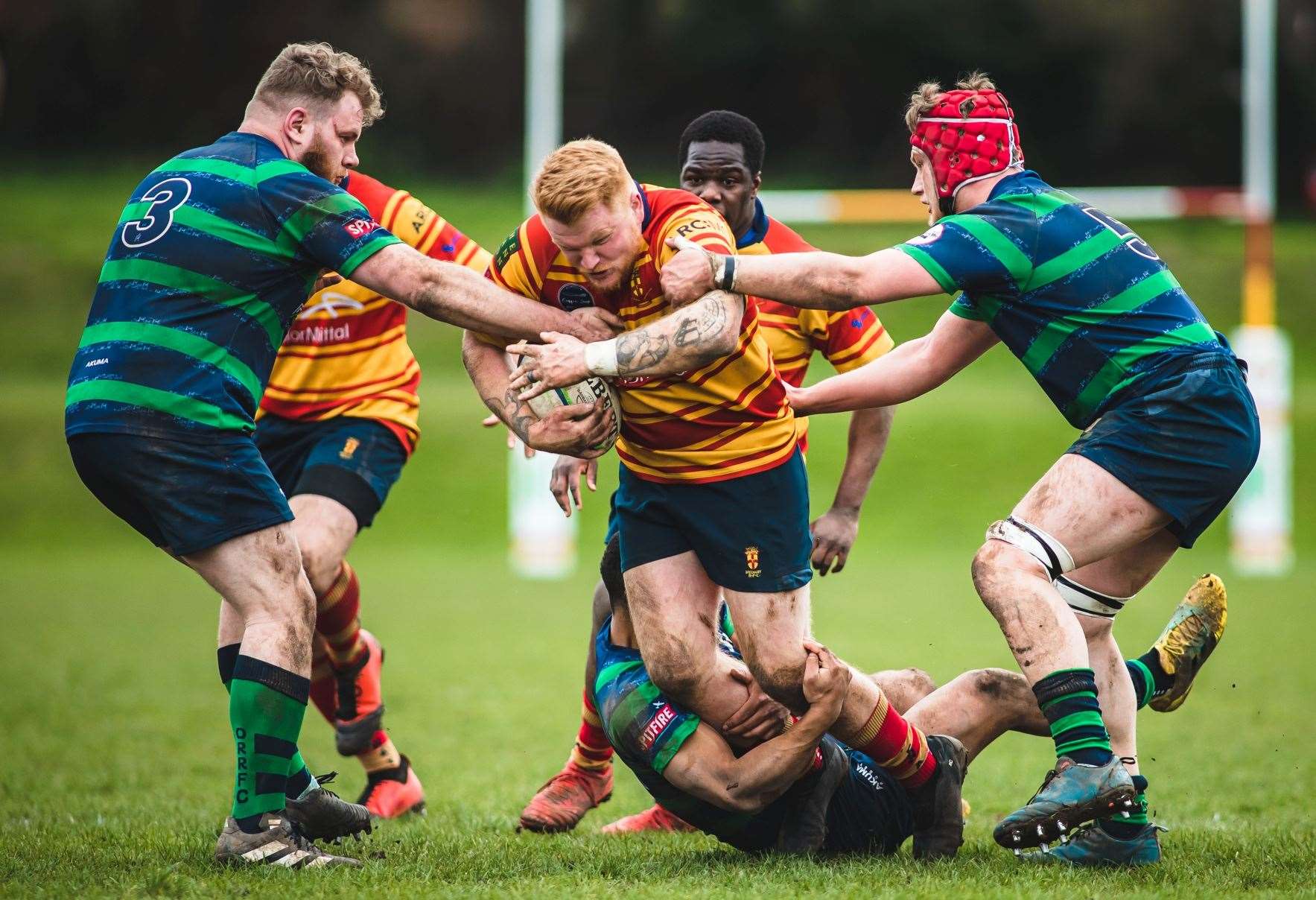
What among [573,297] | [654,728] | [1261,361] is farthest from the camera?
[1261,361]

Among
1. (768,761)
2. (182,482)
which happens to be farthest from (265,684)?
(768,761)

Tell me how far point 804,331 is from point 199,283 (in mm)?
2276

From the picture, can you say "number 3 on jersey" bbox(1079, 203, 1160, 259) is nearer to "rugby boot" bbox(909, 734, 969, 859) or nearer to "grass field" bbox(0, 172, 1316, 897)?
"rugby boot" bbox(909, 734, 969, 859)

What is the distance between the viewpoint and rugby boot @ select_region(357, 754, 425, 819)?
18.4 feet

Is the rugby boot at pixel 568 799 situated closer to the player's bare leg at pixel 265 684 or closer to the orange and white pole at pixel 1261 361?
the player's bare leg at pixel 265 684

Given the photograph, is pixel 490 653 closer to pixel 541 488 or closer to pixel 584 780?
pixel 541 488

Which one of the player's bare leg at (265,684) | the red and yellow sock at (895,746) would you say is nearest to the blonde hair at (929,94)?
the red and yellow sock at (895,746)

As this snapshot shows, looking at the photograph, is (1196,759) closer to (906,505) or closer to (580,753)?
(580,753)

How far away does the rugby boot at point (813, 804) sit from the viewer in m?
4.26

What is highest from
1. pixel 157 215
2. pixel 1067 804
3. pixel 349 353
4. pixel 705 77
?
pixel 705 77

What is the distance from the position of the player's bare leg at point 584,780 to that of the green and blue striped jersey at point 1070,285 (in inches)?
65.4

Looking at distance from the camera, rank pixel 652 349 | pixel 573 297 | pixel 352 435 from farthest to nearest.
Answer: pixel 352 435 → pixel 573 297 → pixel 652 349

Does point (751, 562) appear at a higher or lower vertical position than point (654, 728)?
higher

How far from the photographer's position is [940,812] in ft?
14.2
